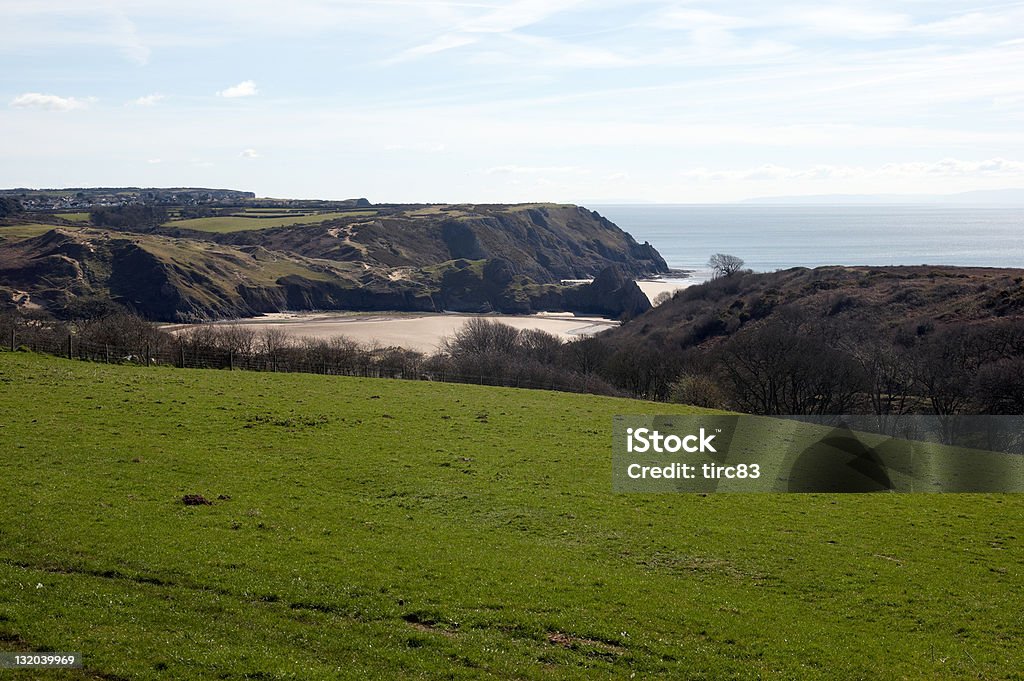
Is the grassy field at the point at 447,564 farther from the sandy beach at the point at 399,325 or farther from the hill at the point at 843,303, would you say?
the sandy beach at the point at 399,325

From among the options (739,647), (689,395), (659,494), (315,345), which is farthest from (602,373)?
(739,647)

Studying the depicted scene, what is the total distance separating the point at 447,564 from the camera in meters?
20.0

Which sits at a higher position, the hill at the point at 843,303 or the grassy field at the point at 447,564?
the hill at the point at 843,303

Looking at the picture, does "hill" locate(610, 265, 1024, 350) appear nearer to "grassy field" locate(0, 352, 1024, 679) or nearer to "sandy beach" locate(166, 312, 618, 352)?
"sandy beach" locate(166, 312, 618, 352)

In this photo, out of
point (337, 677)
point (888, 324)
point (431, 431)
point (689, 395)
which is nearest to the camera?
point (337, 677)

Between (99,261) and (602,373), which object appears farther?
(99,261)

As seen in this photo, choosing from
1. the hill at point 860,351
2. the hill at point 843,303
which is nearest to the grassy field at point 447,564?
the hill at point 860,351

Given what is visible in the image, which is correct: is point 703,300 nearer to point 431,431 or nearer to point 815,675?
point 431,431

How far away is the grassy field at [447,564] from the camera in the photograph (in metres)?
15.5

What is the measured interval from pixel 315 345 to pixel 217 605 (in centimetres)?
6177

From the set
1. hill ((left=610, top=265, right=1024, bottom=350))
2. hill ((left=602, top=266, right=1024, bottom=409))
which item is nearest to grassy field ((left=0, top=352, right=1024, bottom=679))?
hill ((left=602, top=266, right=1024, bottom=409))

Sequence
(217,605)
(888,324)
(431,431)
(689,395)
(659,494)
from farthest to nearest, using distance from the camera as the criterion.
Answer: (888,324) < (689,395) < (431,431) < (659,494) < (217,605)

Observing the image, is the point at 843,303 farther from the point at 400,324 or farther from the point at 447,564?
the point at 447,564

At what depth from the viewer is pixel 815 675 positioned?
50.6 feet
